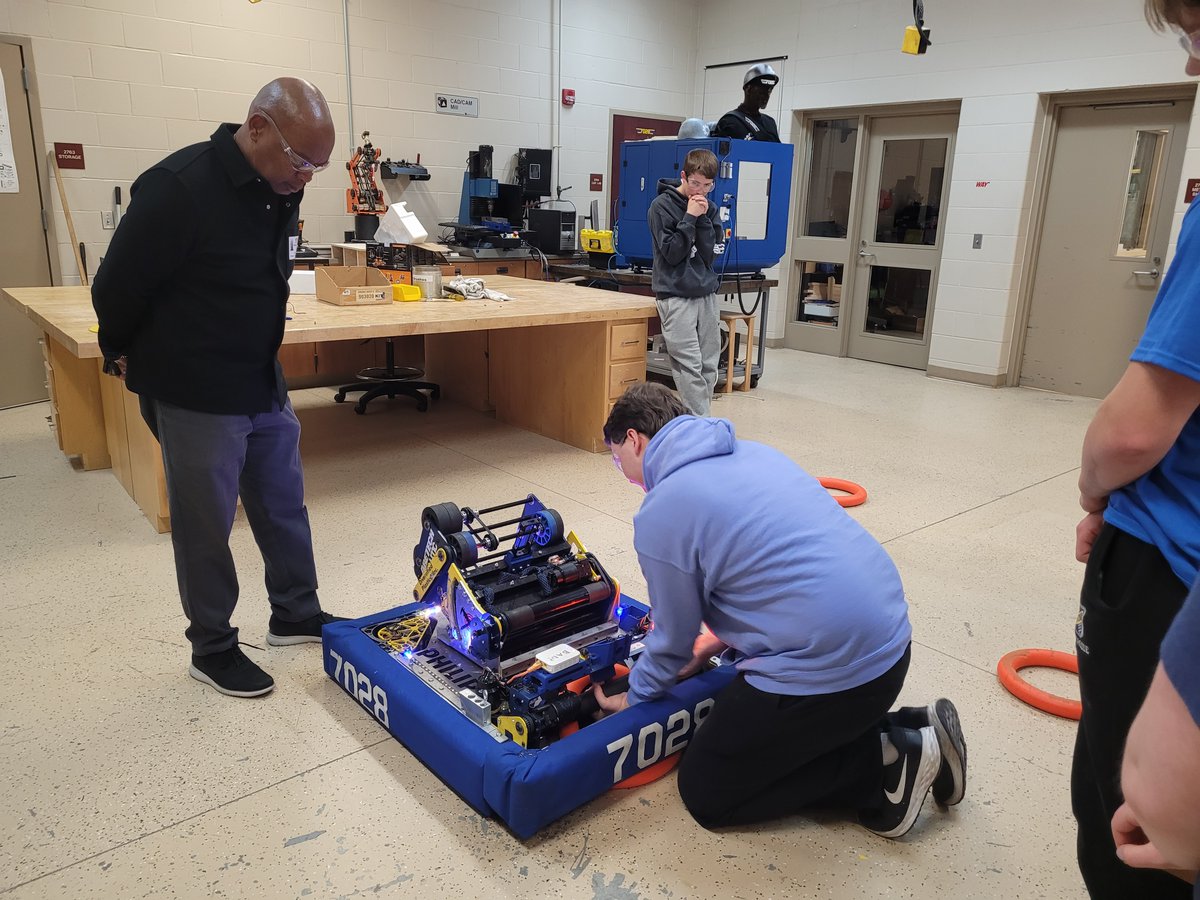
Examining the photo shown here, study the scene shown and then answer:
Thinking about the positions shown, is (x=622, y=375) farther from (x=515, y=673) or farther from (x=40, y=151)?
(x=40, y=151)

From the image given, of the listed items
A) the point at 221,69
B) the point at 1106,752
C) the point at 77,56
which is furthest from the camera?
the point at 221,69

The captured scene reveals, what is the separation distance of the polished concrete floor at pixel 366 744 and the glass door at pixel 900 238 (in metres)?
3.47

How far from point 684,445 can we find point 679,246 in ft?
9.45

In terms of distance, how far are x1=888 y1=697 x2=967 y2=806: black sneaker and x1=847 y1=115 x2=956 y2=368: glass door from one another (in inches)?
232

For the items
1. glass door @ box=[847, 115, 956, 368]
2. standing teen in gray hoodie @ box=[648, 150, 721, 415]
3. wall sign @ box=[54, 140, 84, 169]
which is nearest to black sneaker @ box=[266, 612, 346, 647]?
standing teen in gray hoodie @ box=[648, 150, 721, 415]

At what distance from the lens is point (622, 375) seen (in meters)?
4.59

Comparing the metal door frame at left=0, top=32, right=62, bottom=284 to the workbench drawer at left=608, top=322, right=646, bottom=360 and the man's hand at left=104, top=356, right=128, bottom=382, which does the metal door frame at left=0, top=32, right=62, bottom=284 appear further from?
the man's hand at left=104, top=356, right=128, bottom=382

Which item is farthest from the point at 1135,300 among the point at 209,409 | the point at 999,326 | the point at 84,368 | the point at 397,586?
the point at 84,368

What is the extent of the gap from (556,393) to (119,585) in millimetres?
2504

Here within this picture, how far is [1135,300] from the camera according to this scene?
20.1 feet

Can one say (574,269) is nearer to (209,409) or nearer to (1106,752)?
(209,409)

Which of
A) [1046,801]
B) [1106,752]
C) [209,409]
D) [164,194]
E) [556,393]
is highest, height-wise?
[164,194]

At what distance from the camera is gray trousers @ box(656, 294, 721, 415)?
4691 mm

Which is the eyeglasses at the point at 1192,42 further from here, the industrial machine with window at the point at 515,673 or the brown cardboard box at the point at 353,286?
the brown cardboard box at the point at 353,286
